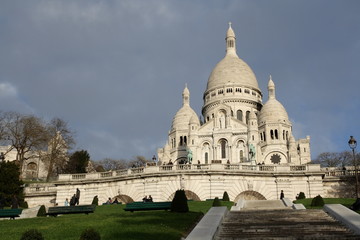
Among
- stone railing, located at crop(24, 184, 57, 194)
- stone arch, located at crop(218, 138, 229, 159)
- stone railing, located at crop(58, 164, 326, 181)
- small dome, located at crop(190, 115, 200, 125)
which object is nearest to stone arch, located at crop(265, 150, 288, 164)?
stone arch, located at crop(218, 138, 229, 159)

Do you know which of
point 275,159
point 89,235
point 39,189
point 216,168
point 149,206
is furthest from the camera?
point 275,159

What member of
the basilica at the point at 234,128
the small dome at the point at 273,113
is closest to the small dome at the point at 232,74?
the basilica at the point at 234,128

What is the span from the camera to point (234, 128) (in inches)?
3541

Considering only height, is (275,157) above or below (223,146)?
below

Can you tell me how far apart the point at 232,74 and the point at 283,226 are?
89.7 meters

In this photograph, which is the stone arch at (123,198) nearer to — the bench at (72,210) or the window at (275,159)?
the bench at (72,210)

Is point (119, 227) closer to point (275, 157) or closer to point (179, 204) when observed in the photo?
point (179, 204)

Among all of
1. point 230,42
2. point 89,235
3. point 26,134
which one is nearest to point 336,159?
point 230,42

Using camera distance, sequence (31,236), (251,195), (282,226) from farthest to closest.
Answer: (251,195) → (282,226) → (31,236)

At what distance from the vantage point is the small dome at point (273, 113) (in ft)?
301

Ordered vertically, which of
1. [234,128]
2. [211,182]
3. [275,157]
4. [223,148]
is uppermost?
[234,128]

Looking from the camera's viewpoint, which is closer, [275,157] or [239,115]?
[275,157]

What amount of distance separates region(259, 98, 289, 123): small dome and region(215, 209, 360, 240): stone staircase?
73.0m

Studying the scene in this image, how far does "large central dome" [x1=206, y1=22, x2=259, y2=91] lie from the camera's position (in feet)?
338
